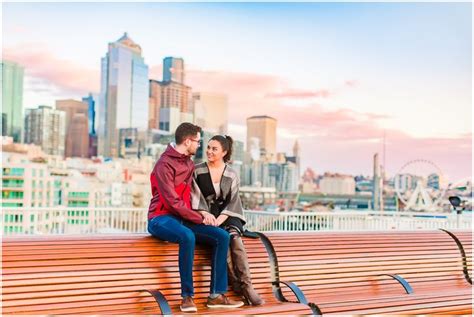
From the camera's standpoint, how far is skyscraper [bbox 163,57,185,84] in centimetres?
6700

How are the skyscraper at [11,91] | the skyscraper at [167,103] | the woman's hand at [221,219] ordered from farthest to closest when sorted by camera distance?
the skyscraper at [167,103]
the skyscraper at [11,91]
the woman's hand at [221,219]

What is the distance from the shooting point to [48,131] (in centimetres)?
7469

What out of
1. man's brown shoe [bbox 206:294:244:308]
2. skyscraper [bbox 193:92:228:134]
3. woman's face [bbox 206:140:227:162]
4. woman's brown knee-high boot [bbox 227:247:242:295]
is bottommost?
man's brown shoe [bbox 206:294:244:308]

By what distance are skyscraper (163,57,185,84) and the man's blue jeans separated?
6303 cm

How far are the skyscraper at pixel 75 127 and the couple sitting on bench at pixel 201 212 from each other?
7105cm

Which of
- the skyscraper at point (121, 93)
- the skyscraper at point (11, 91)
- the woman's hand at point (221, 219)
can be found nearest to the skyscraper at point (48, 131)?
the skyscraper at point (121, 93)

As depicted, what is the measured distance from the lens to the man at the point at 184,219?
4324 mm

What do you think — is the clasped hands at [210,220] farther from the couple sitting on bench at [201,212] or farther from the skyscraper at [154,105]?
the skyscraper at [154,105]

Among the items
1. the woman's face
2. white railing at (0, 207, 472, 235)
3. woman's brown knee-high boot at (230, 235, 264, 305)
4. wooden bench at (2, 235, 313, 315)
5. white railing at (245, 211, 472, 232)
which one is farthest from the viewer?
white railing at (245, 211, 472, 232)

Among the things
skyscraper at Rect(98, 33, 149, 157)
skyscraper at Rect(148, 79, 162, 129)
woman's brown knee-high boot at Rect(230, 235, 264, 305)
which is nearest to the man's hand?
woman's brown knee-high boot at Rect(230, 235, 264, 305)

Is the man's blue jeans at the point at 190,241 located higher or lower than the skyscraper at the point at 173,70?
lower

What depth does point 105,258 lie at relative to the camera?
4.28 meters

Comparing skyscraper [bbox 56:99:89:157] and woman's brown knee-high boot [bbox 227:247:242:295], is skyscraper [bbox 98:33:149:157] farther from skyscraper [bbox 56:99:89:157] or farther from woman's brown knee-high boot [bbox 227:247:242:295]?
woman's brown knee-high boot [bbox 227:247:242:295]

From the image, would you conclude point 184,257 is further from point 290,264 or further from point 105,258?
point 290,264
